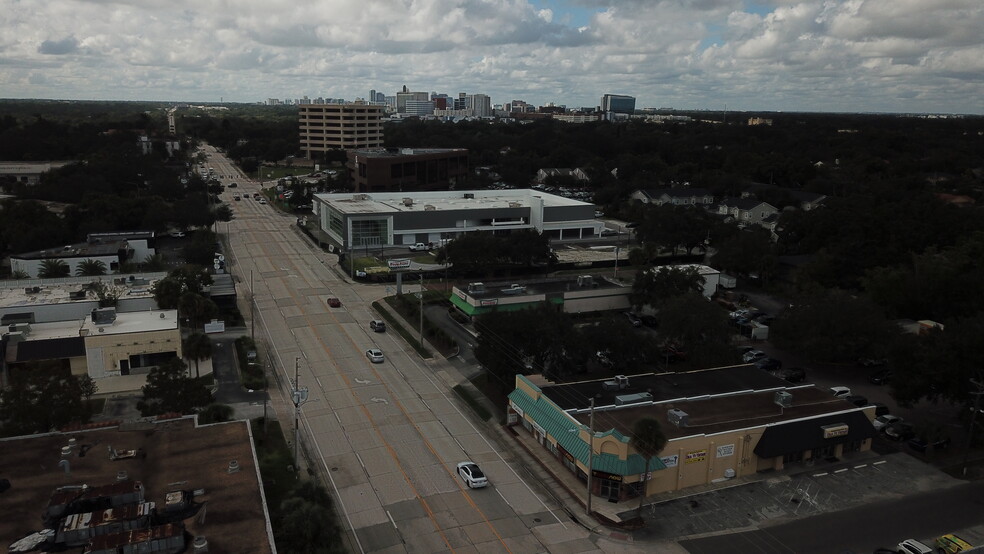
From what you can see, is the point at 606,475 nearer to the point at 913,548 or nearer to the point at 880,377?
the point at 913,548

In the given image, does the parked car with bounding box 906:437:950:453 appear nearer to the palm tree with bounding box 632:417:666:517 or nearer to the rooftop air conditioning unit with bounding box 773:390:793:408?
the rooftop air conditioning unit with bounding box 773:390:793:408

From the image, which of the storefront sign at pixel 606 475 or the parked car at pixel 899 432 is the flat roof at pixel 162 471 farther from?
the parked car at pixel 899 432

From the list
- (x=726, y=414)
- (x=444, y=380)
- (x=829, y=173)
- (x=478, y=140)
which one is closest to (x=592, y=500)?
(x=726, y=414)

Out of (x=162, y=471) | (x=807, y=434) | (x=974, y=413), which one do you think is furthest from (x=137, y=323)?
(x=974, y=413)

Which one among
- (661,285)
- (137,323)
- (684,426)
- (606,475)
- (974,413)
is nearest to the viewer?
(606,475)

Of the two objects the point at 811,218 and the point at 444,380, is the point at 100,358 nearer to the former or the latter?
the point at 444,380

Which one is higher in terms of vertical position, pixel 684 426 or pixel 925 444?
pixel 684 426
